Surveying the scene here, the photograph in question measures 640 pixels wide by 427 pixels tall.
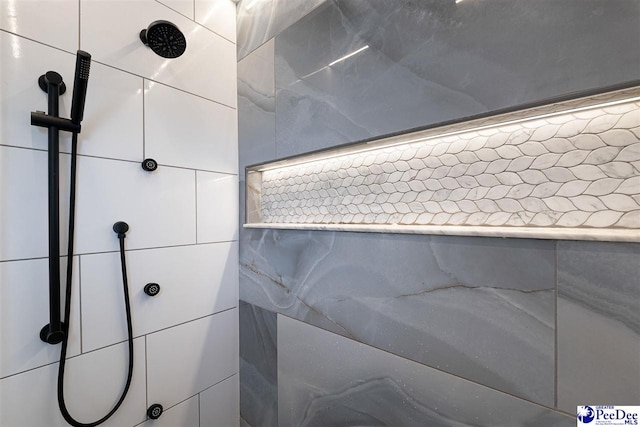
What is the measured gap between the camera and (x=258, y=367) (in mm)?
1158

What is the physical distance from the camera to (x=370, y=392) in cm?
81

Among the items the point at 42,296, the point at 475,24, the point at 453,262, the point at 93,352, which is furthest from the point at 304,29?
the point at 93,352

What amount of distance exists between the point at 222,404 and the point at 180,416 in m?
0.20

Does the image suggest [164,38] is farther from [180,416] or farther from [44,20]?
[180,416]

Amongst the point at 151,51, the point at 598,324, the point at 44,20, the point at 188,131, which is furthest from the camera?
the point at 188,131

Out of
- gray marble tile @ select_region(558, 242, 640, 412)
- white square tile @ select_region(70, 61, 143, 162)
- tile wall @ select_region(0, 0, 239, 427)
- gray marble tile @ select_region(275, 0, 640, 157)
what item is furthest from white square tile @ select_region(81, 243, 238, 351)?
gray marble tile @ select_region(558, 242, 640, 412)

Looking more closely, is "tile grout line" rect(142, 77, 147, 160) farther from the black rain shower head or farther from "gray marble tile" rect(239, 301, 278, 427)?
"gray marble tile" rect(239, 301, 278, 427)

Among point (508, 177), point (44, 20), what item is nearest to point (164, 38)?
point (44, 20)

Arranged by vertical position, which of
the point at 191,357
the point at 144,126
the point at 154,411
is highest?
the point at 144,126

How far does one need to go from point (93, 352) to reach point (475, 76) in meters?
1.34

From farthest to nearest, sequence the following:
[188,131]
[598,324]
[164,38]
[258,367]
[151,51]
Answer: [258,367], [188,131], [151,51], [164,38], [598,324]

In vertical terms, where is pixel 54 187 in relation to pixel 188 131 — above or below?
below

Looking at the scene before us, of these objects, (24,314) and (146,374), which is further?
(146,374)

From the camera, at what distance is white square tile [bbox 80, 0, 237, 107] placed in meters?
0.83
